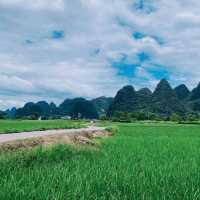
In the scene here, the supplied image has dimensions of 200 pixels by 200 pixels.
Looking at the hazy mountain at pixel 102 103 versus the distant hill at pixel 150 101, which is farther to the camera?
the hazy mountain at pixel 102 103

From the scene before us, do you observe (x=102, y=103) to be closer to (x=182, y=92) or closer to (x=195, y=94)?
(x=182, y=92)

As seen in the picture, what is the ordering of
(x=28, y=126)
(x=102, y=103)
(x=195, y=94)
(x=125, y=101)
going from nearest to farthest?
(x=28, y=126)
(x=125, y=101)
(x=195, y=94)
(x=102, y=103)

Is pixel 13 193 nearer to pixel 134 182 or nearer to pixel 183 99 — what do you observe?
pixel 134 182

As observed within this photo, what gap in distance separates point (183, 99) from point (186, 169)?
112998mm

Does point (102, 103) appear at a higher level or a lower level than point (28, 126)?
higher

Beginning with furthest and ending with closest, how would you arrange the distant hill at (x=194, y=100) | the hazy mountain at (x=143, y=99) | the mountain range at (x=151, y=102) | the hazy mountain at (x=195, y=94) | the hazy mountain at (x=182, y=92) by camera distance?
the hazy mountain at (x=182, y=92) < the hazy mountain at (x=195, y=94) < the hazy mountain at (x=143, y=99) < the distant hill at (x=194, y=100) < the mountain range at (x=151, y=102)

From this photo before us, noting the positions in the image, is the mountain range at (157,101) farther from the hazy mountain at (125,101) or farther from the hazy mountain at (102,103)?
the hazy mountain at (102,103)

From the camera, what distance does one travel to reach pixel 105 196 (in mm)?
3660

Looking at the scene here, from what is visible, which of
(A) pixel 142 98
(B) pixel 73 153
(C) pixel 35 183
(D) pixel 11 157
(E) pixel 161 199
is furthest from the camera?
(A) pixel 142 98

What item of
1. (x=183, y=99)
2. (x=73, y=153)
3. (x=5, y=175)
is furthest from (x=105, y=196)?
(x=183, y=99)

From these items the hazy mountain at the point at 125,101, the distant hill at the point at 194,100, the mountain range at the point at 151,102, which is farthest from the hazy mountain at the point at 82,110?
the distant hill at the point at 194,100

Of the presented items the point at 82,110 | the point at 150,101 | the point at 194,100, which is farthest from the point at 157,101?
the point at 82,110

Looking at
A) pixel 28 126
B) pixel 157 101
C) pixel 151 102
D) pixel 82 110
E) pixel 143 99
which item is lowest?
pixel 28 126

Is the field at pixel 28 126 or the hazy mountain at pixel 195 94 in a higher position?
the hazy mountain at pixel 195 94
